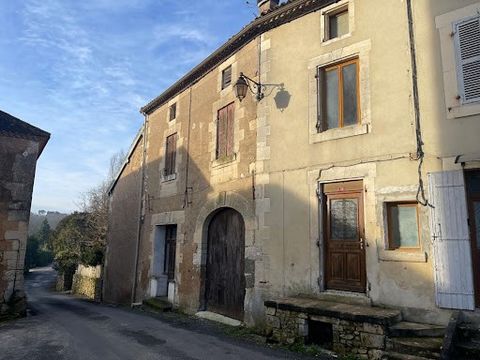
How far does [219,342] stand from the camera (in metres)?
6.77

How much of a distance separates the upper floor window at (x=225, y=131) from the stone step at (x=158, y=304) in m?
4.25

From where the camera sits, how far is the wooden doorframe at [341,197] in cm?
658

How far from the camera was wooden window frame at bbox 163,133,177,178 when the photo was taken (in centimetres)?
1195

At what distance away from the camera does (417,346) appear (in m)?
5.05

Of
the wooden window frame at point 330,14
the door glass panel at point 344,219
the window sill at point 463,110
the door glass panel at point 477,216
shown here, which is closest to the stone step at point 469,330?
the door glass panel at point 477,216

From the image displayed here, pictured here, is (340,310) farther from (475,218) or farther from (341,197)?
(475,218)

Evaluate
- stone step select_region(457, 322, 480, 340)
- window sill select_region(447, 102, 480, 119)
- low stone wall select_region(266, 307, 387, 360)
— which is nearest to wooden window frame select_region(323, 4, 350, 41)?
window sill select_region(447, 102, 480, 119)

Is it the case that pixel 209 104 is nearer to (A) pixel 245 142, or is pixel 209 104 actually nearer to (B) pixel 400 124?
(A) pixel 245 142

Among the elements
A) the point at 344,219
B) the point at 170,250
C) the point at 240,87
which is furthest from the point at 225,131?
the point at 170,250

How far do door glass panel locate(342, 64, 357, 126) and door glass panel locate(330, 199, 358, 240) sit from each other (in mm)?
1464

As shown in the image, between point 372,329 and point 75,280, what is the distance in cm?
2160

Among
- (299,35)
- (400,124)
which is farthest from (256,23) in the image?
(400,124)

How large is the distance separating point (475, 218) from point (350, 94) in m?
3.00

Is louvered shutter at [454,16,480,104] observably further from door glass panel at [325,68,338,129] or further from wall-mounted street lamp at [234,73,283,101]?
wall-mounted street lamp at [234,73,283,101]
